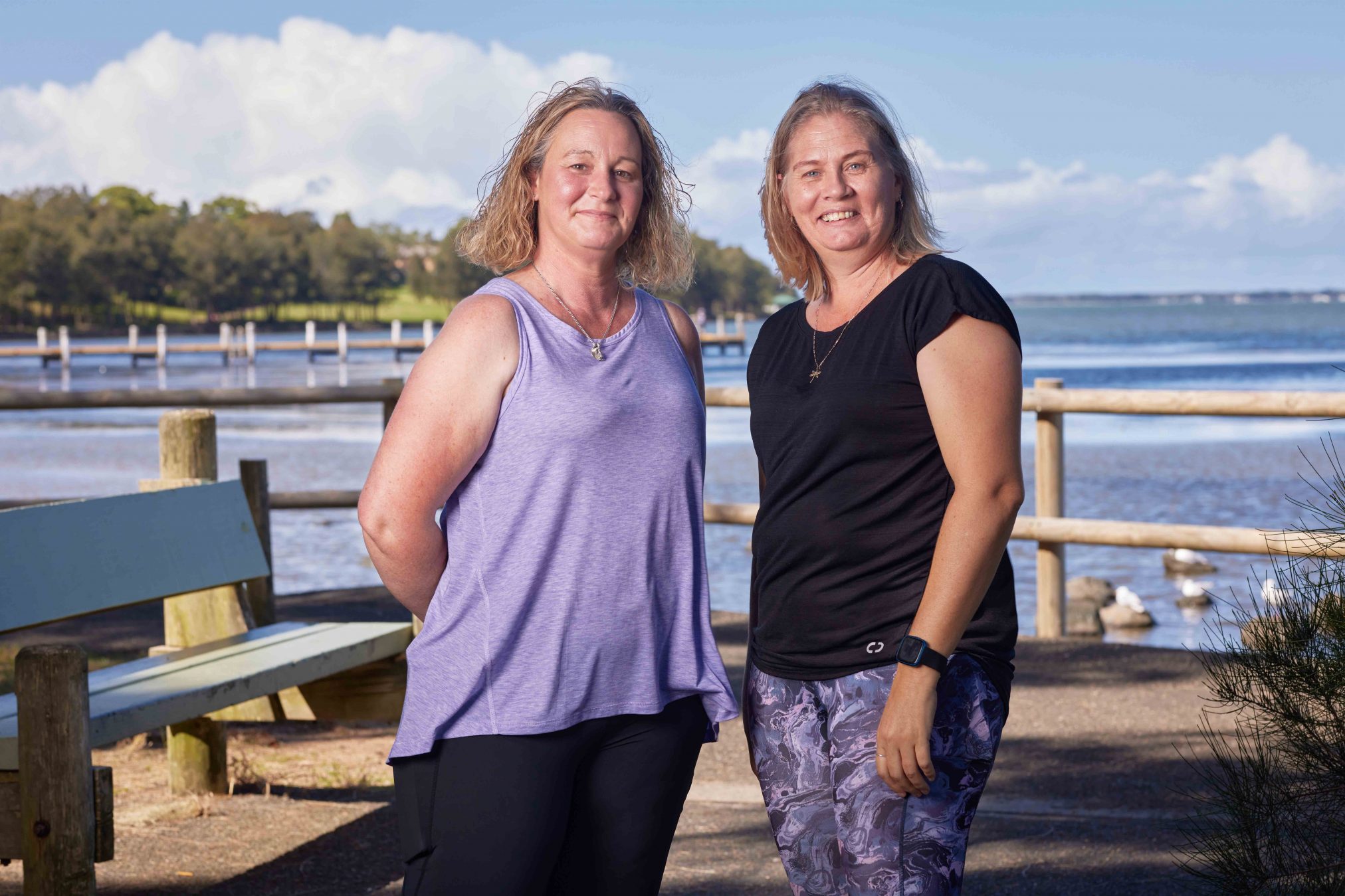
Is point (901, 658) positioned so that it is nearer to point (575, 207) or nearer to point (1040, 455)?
point (575, 207)

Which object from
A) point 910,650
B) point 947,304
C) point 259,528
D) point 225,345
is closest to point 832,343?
point 947,304

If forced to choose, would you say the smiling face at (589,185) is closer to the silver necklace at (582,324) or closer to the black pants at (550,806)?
the silver necklace at (582,324)

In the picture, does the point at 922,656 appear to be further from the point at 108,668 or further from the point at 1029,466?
the point at 1029,466

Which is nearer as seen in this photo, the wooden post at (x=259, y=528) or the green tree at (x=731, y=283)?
the wooden post at (x=259, y=528)

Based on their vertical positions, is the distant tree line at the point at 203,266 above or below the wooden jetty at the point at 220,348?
above

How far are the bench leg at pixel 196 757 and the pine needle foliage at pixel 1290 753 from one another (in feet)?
9.87

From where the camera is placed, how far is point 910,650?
1.91m

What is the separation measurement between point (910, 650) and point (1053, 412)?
4.68m

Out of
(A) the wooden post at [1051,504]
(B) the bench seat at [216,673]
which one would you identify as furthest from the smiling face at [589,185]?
(A) the wooden post at [1051,504]

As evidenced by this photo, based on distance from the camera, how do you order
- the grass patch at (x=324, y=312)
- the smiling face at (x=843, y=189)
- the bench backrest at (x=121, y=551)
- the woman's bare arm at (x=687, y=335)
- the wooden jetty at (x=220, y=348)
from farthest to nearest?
the grass patch at (x=324, y=312), the wooden jetty at (x=220, y=348), the bench backrest at (x=121, y=551), the woman's bare arm at (x=687, y=335), the smiling face at (x=843, y=189)

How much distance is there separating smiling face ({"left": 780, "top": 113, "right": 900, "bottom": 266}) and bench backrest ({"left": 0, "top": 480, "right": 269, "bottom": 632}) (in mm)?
2191

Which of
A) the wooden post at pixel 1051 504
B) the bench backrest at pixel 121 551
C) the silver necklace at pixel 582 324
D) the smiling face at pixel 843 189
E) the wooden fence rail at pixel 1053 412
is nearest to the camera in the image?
the silver necklace at pixel 582 324

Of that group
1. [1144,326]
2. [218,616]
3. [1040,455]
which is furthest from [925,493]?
[1144,326]

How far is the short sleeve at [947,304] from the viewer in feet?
6.38
